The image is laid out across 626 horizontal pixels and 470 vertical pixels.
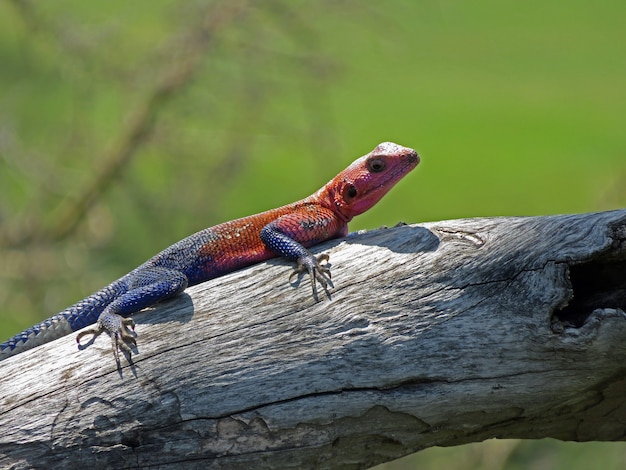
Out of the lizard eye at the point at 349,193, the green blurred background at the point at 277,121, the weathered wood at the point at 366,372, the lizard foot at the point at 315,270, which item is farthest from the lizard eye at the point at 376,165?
the green blurred background at the point at 277,121

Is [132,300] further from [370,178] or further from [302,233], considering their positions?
[370,178]

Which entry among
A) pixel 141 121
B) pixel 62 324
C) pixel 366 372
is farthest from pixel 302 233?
pixel 141 121

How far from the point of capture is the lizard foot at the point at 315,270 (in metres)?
3.28

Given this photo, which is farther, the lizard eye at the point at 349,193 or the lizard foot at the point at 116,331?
the lizard eye at the point at 349,193

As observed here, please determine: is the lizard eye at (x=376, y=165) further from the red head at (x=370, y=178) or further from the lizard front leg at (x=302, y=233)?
the lizard front leg at (x=302, y=233)

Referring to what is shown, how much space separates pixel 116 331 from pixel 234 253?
0.77m

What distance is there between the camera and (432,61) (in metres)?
13.3

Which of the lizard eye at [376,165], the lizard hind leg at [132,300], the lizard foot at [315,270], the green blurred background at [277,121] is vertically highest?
the green blurred background at [277,121]

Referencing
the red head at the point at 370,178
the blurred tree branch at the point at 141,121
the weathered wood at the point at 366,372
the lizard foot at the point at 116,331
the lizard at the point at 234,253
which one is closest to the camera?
the weathered wood at the point at 366,372

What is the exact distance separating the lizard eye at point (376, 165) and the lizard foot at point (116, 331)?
55.1 inches

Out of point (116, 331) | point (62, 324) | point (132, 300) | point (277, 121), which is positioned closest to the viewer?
point (116, 331)

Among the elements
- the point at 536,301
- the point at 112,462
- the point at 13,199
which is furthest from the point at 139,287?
the point at 13,199

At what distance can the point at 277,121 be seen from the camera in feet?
31.4

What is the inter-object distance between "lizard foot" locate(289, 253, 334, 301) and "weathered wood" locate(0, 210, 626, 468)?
0.20 ft
